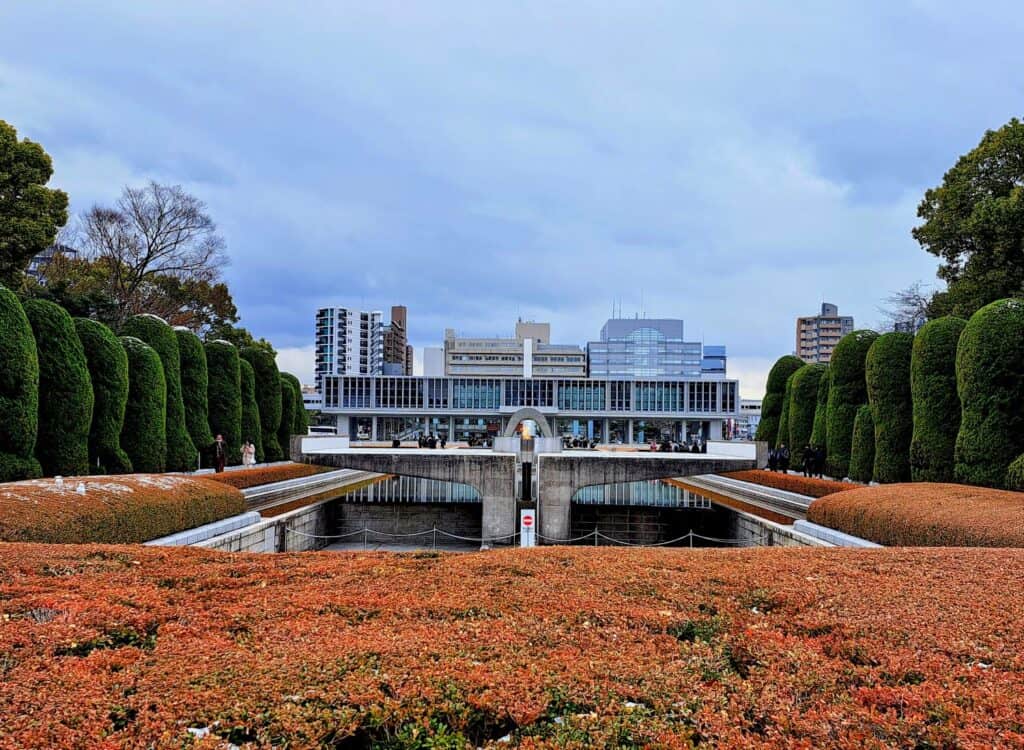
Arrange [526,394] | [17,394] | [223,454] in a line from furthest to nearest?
[526,394]
[223,454]
[17,394]

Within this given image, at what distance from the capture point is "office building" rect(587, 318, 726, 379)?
11012 centimetres

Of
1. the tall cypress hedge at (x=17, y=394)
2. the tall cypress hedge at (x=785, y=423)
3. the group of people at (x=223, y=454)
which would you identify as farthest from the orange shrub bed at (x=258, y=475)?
Answer: the tall cypress hedge at (x=785, y=423)

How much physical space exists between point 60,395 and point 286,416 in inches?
600

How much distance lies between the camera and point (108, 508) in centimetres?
948

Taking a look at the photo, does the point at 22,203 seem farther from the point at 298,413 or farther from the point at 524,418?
the point at 524,418

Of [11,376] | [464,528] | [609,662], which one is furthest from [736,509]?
[11,376]

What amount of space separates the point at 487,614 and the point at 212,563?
322 centimetres

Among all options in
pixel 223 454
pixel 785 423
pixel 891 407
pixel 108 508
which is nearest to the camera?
pixel 108 508

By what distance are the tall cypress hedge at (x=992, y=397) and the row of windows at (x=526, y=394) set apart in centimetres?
5931

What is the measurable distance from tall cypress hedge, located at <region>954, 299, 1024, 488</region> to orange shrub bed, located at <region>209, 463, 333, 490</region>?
17.5 meters

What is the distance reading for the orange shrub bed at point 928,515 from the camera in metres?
8.56

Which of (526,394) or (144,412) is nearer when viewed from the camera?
(144,412)

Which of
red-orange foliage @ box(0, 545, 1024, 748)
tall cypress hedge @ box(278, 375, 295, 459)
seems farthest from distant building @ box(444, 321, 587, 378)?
red-orange foliage @ box(0, 545, 1024, 748)

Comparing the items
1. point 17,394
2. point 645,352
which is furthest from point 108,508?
point 645,352
